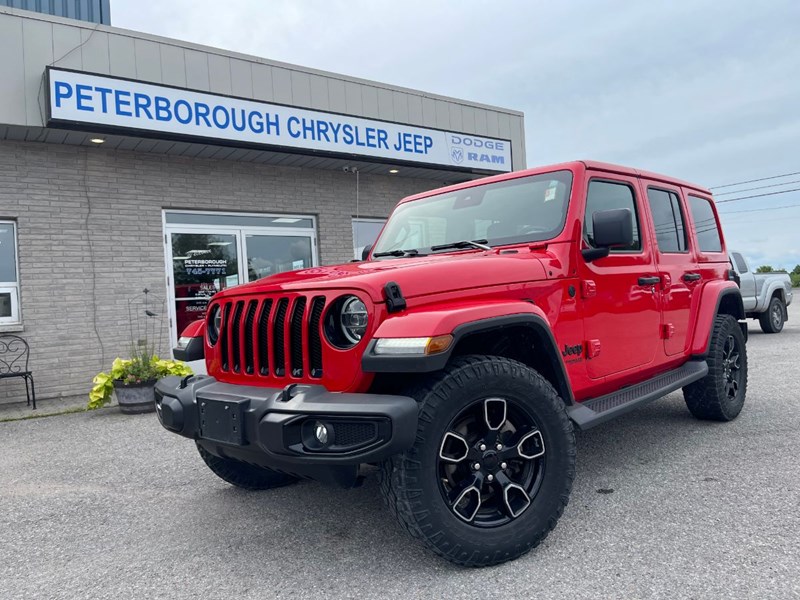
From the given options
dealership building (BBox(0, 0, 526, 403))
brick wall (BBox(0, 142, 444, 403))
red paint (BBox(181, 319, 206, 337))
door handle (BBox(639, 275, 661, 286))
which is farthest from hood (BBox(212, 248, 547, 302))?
brick wall (BBox(0, 142, 444, 403))

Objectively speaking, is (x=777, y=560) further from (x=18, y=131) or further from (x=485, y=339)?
(x=18, y=131)

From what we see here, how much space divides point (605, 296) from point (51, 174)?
7216 mm

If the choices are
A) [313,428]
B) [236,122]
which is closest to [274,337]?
[313,428]

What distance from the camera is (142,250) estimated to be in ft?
27.9

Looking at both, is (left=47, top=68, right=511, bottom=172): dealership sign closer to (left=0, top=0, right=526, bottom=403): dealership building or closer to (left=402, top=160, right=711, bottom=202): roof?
(left=0, top=0, right=526, bottom=403): dealership building

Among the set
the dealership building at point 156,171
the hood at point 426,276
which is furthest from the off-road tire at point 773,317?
the hood at point 426,276

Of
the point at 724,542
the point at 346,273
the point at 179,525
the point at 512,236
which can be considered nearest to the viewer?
the point at 724,542

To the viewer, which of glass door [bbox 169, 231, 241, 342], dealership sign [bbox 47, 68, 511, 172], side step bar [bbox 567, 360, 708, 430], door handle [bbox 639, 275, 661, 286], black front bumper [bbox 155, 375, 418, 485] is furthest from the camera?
glass door [bbox 169, 231, 241, 342]

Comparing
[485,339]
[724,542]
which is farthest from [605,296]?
[724,542]

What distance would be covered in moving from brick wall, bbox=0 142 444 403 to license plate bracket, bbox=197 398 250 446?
19.6 feet

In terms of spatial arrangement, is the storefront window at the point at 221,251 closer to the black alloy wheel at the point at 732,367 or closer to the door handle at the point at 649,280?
the door handle at the point at 649,280

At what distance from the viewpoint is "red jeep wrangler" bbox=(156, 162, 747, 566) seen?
99.5 inches

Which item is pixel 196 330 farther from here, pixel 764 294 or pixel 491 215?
pixel 764 294

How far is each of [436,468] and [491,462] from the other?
0.31m
